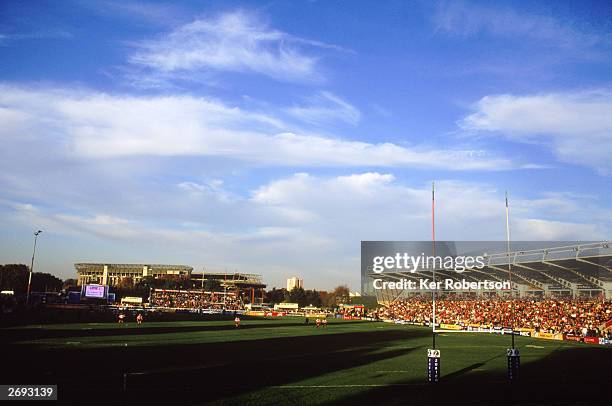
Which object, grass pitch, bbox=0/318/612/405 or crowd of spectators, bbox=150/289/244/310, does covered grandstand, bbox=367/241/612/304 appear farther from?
crowd of spectators, bbox=150/289/244/310

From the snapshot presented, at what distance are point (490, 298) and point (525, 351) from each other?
4910 centimetres

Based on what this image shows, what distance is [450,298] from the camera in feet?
301

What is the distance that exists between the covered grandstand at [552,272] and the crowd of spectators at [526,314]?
2771 mm

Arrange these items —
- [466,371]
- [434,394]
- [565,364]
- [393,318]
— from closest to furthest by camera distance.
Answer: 1. [434,394]
2. [466,371]
3. [565,364]
4. [393,318]

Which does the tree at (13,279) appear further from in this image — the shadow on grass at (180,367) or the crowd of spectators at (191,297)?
the shadow on grass at (180,367)

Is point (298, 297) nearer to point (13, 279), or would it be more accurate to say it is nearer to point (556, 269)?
point (13, 279)

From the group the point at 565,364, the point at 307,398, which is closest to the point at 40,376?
the point at 307,398

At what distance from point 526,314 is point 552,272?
726cm

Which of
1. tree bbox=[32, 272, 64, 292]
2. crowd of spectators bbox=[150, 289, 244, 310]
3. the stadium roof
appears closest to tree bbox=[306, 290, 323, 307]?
crowd of spectators bbox=[150, 289, 244, 310]

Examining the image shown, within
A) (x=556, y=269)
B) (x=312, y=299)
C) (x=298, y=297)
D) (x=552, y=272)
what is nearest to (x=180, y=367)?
(x=556, y=269)

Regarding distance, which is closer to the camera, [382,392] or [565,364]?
[382,392]

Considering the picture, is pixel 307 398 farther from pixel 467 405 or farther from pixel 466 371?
pixel 466 371

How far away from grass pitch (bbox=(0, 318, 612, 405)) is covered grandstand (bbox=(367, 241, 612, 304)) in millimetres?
23493

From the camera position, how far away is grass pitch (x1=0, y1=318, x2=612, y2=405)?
56.3ft
